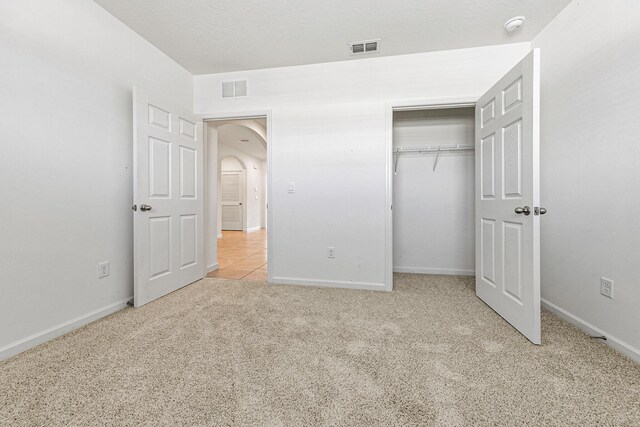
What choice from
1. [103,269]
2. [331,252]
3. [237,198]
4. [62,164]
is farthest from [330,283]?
[237,198]

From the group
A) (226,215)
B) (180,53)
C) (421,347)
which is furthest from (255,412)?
(226,215)

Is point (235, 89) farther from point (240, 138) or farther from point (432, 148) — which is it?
point (240, 138)

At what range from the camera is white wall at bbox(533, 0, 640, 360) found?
1.54 m

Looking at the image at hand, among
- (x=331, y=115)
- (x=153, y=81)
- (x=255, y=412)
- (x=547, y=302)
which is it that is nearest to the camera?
(x=255, y=412)

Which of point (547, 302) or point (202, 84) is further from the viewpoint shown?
point (202, 84)

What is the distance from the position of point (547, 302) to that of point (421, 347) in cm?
137

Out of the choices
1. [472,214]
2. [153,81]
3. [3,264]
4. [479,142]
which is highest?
[153,81]

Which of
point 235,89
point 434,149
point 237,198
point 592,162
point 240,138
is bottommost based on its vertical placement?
point 592,162

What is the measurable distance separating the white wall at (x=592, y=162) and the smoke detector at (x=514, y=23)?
0.24 metres

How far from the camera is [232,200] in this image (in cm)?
880

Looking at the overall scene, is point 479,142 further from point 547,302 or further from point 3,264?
point 3,264

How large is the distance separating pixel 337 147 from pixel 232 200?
21.9 feet

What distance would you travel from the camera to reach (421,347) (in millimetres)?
1644

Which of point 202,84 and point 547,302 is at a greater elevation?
point 202,84
